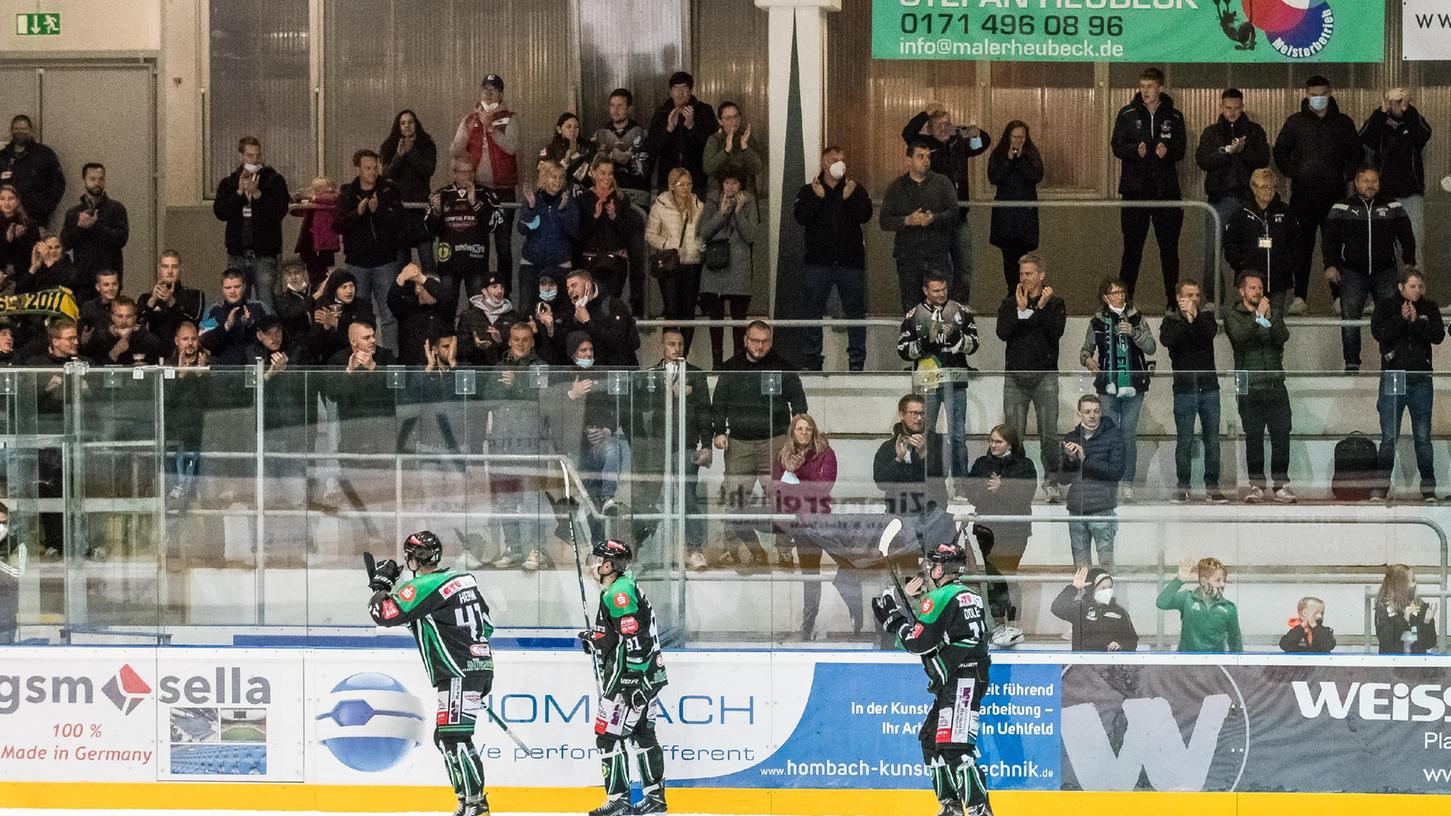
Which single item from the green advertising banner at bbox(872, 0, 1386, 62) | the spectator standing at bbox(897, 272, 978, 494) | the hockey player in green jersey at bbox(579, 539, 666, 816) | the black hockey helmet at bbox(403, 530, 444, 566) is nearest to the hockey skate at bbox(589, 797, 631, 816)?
the hockey player in green jersey at bbox(579, 539, 666, 816)

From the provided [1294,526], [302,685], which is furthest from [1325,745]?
[302,685]

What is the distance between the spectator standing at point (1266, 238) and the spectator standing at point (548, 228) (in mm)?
4266

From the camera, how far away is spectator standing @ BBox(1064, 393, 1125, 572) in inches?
421

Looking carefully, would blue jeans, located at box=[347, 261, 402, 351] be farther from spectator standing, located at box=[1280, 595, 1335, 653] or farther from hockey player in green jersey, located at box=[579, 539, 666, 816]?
spectator standing, located at box=[1280, 595, 1335, 653]

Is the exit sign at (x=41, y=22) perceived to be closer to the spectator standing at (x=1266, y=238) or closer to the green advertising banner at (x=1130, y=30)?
the green advertising banner at (x=1130, y=30)

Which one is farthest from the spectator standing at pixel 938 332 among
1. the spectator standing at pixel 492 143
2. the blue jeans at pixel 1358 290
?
the spectator standing at pixel 492 143

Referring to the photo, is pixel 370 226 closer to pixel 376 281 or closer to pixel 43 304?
pixel 376 281

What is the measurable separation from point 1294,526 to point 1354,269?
3.94 metres

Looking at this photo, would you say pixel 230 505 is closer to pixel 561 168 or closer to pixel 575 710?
pixel 575 710

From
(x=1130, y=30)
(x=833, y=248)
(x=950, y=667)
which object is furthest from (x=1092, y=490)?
(x=1130, y=30)

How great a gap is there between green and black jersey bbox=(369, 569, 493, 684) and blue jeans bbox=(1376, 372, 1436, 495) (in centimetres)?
441

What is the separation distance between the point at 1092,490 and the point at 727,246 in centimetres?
412

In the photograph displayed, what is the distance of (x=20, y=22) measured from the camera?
1688cm

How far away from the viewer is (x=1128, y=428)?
1073 centimetres
